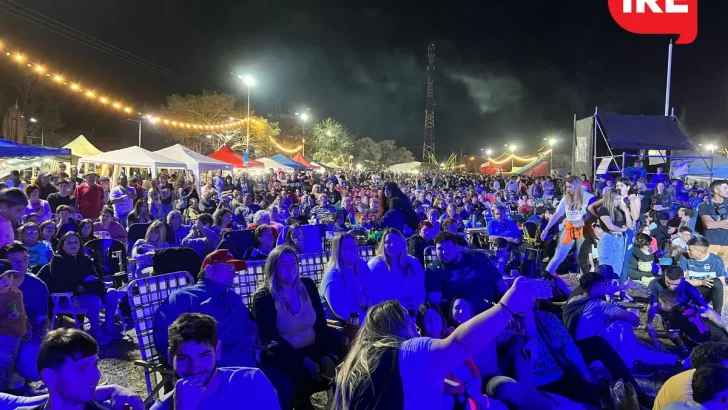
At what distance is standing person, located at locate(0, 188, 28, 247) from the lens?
14.6 feet

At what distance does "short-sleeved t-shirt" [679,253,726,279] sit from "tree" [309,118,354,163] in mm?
61407

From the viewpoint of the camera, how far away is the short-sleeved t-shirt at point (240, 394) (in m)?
1.98

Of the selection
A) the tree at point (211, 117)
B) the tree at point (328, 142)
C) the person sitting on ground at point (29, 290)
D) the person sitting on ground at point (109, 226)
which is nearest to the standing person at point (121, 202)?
the person sitting on ground at point (109, 226)

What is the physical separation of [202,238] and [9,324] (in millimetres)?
3202

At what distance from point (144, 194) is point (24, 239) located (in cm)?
942

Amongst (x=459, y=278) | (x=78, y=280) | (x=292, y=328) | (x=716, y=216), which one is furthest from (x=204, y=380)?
(x=716, y=216)

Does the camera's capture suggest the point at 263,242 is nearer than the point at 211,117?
Yes

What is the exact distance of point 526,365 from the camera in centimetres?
333

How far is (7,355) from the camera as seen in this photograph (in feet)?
12.1

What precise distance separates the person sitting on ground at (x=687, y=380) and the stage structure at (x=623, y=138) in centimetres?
1083

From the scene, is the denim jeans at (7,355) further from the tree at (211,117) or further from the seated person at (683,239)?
the tree at (211,117)

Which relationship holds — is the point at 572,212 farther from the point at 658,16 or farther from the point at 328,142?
the point at 328,142

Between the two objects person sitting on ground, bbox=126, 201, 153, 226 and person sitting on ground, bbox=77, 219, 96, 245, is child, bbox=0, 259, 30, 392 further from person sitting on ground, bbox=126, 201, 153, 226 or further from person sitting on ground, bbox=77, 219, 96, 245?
person sitting on ground, bbox=126, 201, 153, 226

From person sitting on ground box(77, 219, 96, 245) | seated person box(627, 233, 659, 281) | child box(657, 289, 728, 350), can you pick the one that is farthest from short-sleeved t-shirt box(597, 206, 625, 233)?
person sitting on ground box(77, 219, 96, 245)
